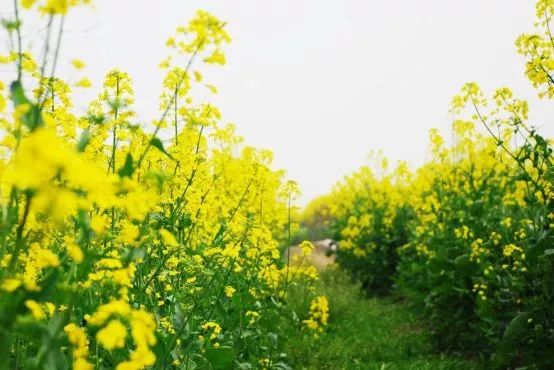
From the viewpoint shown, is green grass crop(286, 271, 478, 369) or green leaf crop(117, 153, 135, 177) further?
green grass crop(286, 271, 478, 369)

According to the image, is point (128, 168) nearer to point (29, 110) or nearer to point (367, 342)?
point (29, 110)

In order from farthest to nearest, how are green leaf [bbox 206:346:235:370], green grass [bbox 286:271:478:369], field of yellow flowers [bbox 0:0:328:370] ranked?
green grass [bbox 286:271:478:369], green leaf [bbox 206:346:235:370], field of yellow flowers [bbox 0:0:328:370]

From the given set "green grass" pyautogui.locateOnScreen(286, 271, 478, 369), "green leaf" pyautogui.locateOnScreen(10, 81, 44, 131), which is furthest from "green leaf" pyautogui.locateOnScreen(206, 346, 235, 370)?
"green leaf" pyautogui.locateOnScreen(10, 81, 44, 131)

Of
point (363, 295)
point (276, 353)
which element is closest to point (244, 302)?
point (276, 353)

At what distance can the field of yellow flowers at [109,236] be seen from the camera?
45.7 inches

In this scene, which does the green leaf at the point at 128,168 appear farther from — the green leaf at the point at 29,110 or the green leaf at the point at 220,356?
the green leaf at the point at 220,356

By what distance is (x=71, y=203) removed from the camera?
95 cm

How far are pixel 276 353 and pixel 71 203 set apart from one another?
3.83 m

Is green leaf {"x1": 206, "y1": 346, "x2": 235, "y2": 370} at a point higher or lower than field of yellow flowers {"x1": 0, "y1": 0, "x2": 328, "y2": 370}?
lower

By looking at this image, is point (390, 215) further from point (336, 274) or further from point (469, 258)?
point (469, 258)

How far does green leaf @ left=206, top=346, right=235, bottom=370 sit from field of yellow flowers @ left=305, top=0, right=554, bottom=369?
7.01 ft

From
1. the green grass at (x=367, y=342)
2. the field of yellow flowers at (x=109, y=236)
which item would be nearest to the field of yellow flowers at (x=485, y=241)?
the green grass at (x=367, y=342)

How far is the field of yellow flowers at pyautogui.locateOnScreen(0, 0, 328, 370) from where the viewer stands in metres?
1.16

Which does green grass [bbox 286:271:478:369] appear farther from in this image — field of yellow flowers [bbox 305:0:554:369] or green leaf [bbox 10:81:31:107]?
green leaf [bbox 10:81:31:107]
